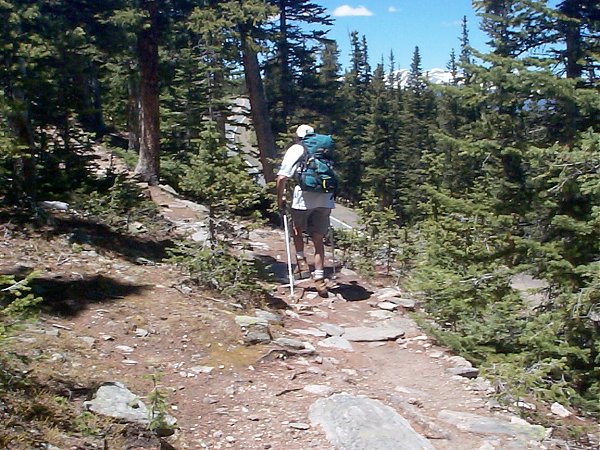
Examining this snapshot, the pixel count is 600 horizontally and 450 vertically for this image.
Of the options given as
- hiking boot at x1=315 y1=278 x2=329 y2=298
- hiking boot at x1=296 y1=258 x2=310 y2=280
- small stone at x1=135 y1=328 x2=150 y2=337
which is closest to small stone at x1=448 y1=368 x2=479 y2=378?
hiking boot at x1=315 y1=278 x2=329 y2=298

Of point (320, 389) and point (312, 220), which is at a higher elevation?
point (312, 220)

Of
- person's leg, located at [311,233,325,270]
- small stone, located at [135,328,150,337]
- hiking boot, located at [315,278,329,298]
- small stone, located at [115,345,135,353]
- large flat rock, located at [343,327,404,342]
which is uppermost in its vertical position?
person's leg, located at [311,233,325,270]

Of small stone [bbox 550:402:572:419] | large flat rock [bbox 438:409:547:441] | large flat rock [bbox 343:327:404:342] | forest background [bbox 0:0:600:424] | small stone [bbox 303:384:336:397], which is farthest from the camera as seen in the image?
large flat rock [bbox 343:327:404:342]

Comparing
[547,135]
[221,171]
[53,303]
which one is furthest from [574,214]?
[53,303]

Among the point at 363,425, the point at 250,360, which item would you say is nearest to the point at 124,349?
the point at 250,360

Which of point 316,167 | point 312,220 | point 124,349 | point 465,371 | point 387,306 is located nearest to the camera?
point 124,349

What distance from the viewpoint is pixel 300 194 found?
8.23 meters

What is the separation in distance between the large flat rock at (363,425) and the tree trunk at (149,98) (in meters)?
8.04

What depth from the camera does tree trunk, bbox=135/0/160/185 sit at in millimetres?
12241

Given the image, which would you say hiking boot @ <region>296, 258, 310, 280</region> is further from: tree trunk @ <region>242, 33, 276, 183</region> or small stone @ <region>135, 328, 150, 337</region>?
tree trunk @ <region>242, 33, 276, 183</region>

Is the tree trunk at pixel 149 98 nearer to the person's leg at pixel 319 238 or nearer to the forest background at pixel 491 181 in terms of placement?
the forest background at pixel 491 181

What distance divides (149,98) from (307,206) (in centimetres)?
649

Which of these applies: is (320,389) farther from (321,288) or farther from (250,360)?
(321,288)

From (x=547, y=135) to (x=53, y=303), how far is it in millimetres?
6107
